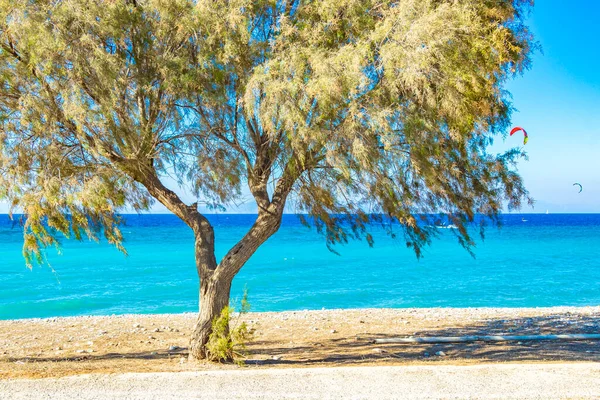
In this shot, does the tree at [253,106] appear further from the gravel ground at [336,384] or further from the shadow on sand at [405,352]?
the gravel ground at [336,384]

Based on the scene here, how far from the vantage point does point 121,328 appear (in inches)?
472

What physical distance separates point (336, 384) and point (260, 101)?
3291 mm

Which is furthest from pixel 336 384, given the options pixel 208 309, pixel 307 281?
pixel 307 281

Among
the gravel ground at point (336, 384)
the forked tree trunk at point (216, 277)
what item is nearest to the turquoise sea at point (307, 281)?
the forked tree trunk at point (216, 277)

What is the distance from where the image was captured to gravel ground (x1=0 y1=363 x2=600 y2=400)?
4812 millimetres

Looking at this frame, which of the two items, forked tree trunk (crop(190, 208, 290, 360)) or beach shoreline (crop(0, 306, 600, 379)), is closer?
forked tree trunk (crop(190, 208, 290, 360))

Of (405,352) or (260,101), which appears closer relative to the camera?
(260,101)

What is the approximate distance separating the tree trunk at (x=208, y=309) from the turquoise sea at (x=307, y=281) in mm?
5058

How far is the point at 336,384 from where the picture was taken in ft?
17.1

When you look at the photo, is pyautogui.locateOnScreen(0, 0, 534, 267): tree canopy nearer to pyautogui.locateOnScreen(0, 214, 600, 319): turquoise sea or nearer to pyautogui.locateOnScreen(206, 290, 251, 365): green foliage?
pyautogui.locateOnScreen(206, 290, 251, 365): green foliage

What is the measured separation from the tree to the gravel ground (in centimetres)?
209

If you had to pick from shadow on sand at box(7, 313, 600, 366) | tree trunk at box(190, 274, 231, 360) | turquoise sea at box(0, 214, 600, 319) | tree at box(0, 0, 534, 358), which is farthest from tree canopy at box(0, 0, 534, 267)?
turquoise sea at box(0, 214, 600, 319)

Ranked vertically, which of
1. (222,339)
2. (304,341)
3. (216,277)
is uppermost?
(216,277)

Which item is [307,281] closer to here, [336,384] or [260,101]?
[260,101]
